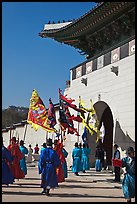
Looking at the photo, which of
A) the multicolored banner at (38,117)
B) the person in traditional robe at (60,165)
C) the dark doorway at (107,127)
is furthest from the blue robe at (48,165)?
the dark doorway at (107,127)

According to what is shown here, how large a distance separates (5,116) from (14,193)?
44300 millimetres

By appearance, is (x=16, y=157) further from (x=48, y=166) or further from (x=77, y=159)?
(x=77, y=159)

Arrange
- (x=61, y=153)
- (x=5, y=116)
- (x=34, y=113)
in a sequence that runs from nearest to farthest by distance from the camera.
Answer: (x=61, y=153), (x=34, y=113), (x=5, y=116)

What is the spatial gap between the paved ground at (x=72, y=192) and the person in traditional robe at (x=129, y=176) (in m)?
1.08

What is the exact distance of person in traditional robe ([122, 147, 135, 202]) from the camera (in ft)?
27.3

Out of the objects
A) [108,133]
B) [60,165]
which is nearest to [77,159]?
[60,165]

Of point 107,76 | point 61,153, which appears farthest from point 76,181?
point 107,76

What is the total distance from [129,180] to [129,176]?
3.7 inches

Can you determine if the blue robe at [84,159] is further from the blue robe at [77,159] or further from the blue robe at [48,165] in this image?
the blue robe at [48,165]

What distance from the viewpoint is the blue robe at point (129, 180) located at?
27.3 feet

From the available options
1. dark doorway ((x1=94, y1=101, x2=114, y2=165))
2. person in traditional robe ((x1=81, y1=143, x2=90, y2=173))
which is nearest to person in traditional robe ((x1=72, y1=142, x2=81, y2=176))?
person in traditional robe ((x1=81, y1=143, x2=90, y2=173))

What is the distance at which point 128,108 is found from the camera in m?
14.8

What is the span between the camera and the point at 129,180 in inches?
329

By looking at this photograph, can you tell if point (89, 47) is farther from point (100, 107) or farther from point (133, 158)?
point (133, 158)
